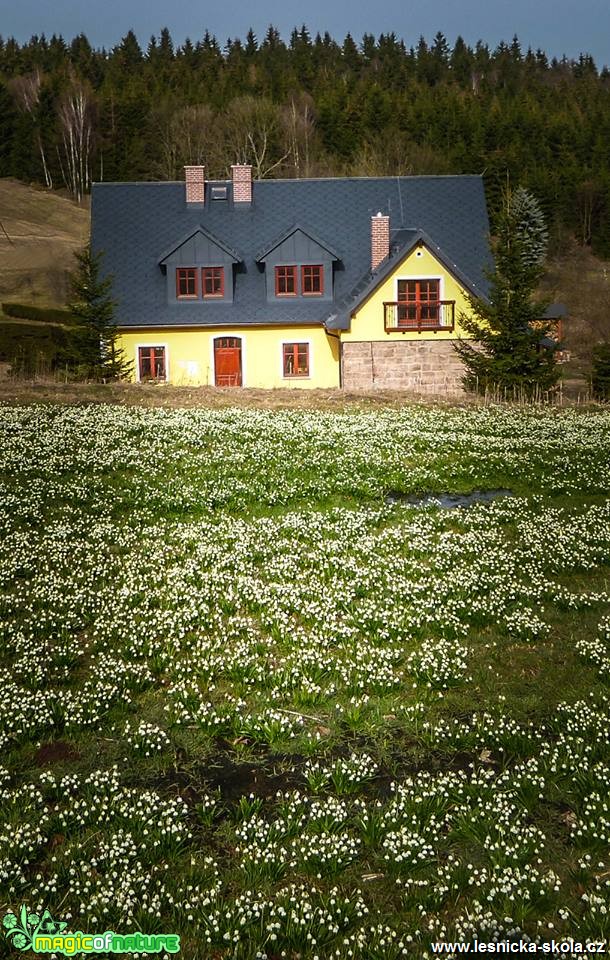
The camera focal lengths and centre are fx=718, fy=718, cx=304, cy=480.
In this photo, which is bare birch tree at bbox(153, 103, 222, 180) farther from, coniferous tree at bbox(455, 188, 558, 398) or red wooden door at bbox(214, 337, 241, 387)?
coniferous tree at bbox(455, 188, 558, 398)

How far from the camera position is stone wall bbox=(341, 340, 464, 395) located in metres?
38.9

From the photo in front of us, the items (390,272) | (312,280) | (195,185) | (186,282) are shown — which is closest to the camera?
(390,272)

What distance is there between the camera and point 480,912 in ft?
15.2

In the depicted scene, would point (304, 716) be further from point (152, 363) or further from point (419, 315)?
point (152, 363)

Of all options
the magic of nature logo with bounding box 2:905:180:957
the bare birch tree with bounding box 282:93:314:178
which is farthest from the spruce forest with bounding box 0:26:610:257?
the magic of nature logo with bounding box 2:905:180:957

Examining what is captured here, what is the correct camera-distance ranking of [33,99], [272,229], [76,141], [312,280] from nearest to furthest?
[312,280], [272,229], [76,141], [33,99]

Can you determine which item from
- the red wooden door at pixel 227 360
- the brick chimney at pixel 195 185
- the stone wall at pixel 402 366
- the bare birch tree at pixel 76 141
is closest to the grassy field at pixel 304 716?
the stone wall at pixel 402 366

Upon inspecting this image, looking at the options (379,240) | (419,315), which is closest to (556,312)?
(419,315)

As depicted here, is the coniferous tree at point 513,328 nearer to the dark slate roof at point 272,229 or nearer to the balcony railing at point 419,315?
the balcony railing at point 419,315

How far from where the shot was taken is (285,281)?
135 ft

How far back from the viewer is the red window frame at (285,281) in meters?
41.1

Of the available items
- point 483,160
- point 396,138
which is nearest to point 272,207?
point 396,138

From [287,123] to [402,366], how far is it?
66.6 meters

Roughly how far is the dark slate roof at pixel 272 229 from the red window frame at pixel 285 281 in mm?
800
